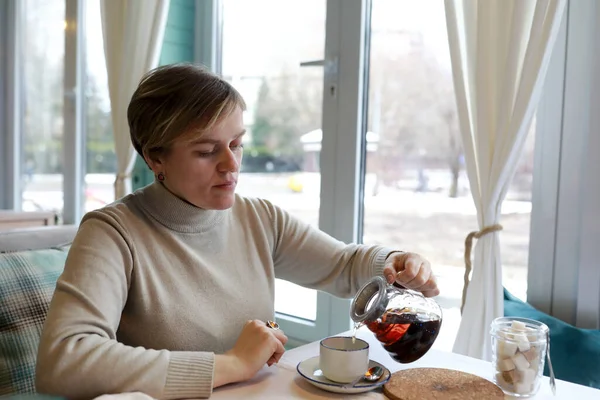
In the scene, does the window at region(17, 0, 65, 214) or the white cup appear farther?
the window at region(17, 0, 65, 214)

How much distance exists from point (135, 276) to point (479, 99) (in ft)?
3.42

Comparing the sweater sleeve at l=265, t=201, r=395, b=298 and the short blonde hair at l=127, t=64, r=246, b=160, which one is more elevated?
the short blonde hair at l=127, t=64, r=246, b=160

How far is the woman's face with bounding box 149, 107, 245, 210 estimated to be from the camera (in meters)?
1.25

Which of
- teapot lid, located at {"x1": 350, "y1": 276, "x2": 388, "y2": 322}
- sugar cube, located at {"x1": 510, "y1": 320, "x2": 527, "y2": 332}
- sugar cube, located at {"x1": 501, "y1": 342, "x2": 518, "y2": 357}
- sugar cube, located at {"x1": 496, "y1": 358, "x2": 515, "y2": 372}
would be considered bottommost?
sugar cube, located at {"x1": 496, "y1": 358, "x2": 515, "y2": 372}

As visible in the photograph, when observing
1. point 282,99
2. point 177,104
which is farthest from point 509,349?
point 282,99

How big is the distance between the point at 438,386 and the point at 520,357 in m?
0.15

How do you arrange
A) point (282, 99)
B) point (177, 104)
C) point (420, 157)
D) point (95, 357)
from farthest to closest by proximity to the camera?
point (282, 99) < point (420, 157) < point (177, 104) < point (95, 357)

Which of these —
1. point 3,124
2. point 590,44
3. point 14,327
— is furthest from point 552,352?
point 3,124

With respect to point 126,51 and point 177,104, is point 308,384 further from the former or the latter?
point 126,51

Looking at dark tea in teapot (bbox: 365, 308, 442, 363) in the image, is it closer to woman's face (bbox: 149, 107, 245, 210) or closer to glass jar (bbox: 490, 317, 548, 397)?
glass jar (bbox: 490, 317, 548, 397)

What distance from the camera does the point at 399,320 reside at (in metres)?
1.03

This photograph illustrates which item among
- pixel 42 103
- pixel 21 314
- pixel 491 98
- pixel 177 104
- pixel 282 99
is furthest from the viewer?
pixel 42 103

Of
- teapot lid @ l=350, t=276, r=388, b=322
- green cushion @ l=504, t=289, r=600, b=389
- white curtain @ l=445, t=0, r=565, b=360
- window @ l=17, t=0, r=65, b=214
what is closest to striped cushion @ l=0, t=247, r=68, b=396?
teapot lid @ l=350, t=276, r=388, b=322

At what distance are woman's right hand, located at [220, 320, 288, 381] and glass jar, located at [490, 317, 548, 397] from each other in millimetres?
398
